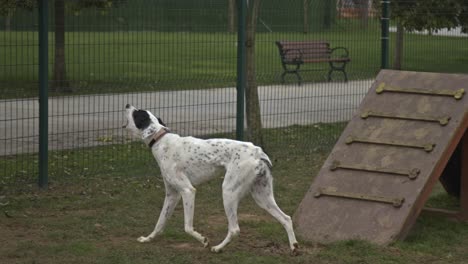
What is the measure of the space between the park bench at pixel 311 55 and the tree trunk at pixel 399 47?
2.98ft

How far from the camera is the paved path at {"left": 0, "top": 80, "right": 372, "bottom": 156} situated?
13398 millimetres

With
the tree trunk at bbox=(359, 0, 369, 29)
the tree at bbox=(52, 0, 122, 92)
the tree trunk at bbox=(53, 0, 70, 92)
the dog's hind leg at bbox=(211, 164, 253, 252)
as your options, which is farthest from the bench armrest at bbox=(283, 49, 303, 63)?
the dog's hind leg at bbox=(211, 164, 253, 252)

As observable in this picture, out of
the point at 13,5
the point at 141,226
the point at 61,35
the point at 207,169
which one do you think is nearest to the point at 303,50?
the point at 61,35

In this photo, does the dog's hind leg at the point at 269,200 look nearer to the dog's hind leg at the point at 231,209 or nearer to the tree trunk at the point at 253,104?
the dog's hind leg at the point at 231,209

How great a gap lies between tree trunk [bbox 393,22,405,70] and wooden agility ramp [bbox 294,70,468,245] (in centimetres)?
633

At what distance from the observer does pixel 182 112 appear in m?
15.5

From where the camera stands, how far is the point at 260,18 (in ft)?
44.1

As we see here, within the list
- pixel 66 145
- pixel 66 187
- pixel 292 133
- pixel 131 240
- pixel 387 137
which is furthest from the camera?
pixel 292 133

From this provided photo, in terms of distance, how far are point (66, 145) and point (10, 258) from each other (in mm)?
5502

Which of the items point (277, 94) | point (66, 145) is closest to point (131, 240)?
point (66, 145)

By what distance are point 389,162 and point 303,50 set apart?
7071 mm

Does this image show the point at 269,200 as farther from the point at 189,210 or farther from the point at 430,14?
the point at 430,14

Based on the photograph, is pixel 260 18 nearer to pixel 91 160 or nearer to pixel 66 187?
pixel 91 160

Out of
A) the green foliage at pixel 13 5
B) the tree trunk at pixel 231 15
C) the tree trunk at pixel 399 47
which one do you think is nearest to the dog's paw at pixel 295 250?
the green foliage at pixel 13 5
